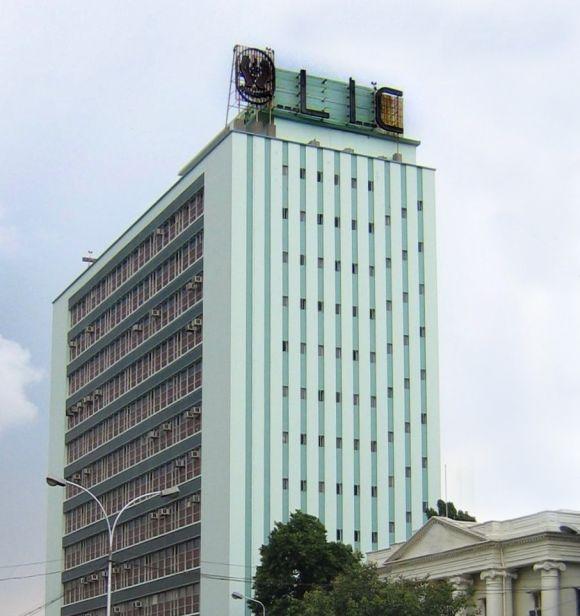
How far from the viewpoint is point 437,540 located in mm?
71438

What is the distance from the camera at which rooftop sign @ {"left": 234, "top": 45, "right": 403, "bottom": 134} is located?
99.8m

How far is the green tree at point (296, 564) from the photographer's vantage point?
74438 mm

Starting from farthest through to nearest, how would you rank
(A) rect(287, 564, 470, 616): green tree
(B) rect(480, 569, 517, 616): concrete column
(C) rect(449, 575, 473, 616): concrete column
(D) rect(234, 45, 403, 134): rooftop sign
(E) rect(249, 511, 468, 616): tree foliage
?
1. (D) rect(234, 45, 403, 134): rooftop sign
2. (C) rect(449, 575, 473, 616): concrete column
3. (B) rect(480, 569, 517, 616): concrete column
4. (E) rect(249, 511, 468, 616): tree foliage
5. (A) rect(287, 564, 470, 616): green tree

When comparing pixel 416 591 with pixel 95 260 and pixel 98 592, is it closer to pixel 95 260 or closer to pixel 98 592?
pixel 98 592

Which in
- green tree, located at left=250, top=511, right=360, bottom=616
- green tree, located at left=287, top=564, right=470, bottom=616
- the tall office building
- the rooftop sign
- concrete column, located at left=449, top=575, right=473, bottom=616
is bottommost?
green tree, located at left=287, top=564, right=470, bottom=616

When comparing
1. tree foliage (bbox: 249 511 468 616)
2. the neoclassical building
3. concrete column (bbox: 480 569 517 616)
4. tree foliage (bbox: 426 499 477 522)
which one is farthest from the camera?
tree foliage (bbox: 426 499 477 522)

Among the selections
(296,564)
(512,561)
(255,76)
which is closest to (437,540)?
(512,561)

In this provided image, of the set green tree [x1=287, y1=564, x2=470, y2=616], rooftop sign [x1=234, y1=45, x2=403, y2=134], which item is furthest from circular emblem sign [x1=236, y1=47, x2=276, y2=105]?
green tree [x1=287, y1=564, x2=470, y2=616]

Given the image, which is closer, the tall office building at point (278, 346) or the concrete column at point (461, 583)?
the concrete column at point (461, 583)

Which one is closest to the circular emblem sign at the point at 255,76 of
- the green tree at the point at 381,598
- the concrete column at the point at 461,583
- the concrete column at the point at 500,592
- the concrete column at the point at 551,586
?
the concrete column at the point at 461,583

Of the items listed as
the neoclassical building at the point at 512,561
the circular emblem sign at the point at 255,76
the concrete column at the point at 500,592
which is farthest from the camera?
the circular emblem sign at the point at 255,76

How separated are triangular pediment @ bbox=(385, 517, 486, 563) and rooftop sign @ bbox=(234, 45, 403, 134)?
37186 mm

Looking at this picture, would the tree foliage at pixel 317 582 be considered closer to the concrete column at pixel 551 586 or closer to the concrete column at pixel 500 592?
the concrete column at pixel 500 592

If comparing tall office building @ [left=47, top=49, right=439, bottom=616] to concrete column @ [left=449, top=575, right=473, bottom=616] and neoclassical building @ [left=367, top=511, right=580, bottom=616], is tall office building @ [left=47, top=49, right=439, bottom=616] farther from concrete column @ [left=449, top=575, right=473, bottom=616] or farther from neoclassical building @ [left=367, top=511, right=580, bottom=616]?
concrete column @ [left=449, top=575, right=473, bottom=616]
